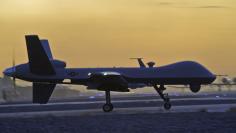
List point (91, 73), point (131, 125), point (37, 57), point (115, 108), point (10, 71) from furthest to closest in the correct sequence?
1. point (115, 108)
2. point (10, 71)
3. point (37, 57)
4. point (91, 73)
5. point (131, 125)

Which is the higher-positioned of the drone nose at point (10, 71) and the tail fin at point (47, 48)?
the tail fin at point (47, 48)

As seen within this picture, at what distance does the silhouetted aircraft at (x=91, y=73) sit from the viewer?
4250cm

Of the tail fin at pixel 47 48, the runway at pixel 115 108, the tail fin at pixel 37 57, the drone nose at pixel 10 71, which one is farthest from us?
the tail fin at pixel 47 48

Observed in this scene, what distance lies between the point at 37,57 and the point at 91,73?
4827 millimetres

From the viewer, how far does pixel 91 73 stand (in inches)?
1657

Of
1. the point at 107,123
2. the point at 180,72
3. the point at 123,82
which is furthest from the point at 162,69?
the point at 107,123

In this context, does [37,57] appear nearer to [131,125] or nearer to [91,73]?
[91,73]

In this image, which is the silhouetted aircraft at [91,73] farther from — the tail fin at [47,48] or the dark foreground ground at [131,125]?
the dark foreground ground at [131,125]

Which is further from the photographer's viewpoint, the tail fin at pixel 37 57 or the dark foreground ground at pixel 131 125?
the tail fin at pixel 37 57

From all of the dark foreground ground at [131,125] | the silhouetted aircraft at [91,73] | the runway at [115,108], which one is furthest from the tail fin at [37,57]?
the dark foreground ground at [131,125]

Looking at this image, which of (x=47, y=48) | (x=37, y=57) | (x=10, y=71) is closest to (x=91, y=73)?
(x=37, y=57)

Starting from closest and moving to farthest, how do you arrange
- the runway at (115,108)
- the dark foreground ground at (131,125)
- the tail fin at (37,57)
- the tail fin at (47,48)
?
the dark foreground ground at (131,125) → the runway at (115,108) → the tail fin at (37,57) → the tail fin at (47,48)

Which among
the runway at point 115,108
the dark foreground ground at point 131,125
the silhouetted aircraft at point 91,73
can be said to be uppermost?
the silhouetted aircraft at point 91,73

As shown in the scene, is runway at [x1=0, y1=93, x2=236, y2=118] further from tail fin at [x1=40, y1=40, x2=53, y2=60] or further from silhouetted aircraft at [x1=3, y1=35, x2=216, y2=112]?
tail fin at [x1=40, y1=40, x2=53, y2=60]
